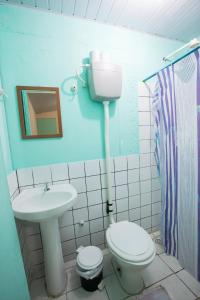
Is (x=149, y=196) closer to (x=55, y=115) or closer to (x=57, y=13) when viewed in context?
(x=55, y=115)

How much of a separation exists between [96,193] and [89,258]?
51cm

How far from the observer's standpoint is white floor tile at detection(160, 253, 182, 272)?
4.07ft

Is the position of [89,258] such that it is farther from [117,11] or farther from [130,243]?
[117,11]

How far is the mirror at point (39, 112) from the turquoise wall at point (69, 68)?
5 centimetres

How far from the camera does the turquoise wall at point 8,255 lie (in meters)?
0.63

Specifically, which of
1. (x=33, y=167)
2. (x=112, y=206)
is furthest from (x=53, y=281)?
(x=33, y=167)

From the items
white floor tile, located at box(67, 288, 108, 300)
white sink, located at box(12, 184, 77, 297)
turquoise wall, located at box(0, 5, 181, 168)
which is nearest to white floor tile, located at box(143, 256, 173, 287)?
white floor tile, located at box(67, 288, 108, 300)

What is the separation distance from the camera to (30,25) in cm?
108

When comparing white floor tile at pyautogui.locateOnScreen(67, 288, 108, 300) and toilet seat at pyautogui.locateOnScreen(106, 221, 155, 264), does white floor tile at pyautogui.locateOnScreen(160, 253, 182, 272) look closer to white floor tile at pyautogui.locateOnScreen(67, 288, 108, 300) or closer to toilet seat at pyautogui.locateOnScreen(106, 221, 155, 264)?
toilet seat at pyautogui.locateOnScreen(106, 221, 155, 264)

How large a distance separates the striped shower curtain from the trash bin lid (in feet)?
2.35

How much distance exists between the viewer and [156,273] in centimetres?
121

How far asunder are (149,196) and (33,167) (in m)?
1.28

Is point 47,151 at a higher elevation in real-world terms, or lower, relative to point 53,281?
higher

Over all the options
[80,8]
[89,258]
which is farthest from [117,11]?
[89,258]
